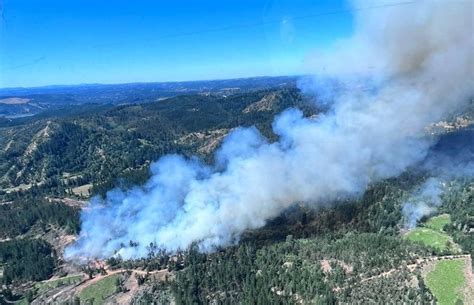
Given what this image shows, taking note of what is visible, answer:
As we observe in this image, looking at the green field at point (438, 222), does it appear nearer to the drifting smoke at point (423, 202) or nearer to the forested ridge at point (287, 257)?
the forested ridge at point (287, 257)

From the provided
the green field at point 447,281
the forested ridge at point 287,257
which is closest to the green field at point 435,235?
the forested ridge at point 287,257

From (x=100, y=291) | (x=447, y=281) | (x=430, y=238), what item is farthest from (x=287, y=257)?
(x=100, y=291)

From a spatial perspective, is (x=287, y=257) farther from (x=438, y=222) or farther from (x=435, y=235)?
(x=438, y=222)

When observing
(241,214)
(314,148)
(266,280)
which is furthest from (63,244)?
(314,148)

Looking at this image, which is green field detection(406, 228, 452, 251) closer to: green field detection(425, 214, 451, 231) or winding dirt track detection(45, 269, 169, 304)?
green field detection(425, 214, 451, 231)

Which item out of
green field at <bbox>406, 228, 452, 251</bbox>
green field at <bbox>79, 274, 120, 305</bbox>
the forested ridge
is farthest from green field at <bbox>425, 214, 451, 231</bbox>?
green field at <bbox>79, 274, 120, 305</bbox>

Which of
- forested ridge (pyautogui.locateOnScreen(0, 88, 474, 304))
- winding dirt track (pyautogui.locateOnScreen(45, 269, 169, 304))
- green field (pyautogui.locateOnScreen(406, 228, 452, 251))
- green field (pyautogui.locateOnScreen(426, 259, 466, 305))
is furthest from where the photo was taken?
green field (pyautogui.locateOnScreen(406, 228, 452, 251))
